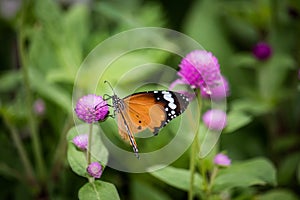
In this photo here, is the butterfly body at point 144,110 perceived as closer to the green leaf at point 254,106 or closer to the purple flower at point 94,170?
the purple flower at point 94,170

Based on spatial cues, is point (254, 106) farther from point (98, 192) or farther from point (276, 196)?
point (98, 192)

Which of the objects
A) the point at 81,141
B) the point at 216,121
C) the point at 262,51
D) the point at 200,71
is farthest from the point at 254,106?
the point at 81,141

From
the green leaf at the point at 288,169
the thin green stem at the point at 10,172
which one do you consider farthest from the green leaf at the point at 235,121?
the thin green stem at the point at 10,172

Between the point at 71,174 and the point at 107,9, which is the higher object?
the point at 107,9

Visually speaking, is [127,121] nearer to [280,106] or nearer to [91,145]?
[91,145]

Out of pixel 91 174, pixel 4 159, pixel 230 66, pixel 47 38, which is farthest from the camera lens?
pixel 230 66

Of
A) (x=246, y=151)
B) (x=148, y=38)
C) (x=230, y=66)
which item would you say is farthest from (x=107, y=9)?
(x=246, y=151)

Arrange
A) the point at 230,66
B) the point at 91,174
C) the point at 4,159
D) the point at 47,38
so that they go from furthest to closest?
the point at 230,66, the point at 47,38, the point at 4,159, the point at 91,174

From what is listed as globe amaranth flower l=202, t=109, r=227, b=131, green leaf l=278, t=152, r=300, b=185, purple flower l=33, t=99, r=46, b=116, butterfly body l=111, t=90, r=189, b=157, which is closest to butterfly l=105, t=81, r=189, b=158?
butterfly body l=111, t=90, r=189, b=157
